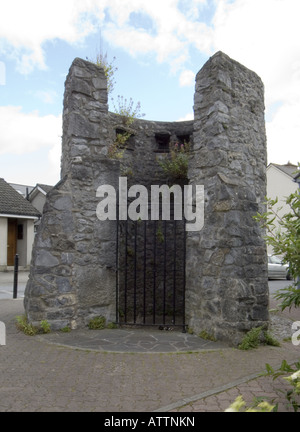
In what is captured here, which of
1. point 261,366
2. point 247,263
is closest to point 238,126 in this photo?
point 247,263

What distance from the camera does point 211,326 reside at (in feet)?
17.0

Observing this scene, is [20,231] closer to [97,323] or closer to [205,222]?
[97,323]

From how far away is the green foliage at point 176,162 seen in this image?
24.8 ft

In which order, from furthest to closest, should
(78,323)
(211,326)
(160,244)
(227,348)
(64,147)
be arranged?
(160,244) < (64,147) < (78,323) < (211,326) < (227,348)

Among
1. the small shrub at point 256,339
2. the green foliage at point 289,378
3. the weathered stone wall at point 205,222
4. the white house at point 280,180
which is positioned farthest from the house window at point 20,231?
the green foliage at point 289,378

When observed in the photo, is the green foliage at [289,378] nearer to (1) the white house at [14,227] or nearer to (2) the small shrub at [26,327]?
(2) the small shrub at [26,327]

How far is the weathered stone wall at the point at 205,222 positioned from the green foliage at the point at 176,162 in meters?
1.78

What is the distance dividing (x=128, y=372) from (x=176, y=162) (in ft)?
15.3

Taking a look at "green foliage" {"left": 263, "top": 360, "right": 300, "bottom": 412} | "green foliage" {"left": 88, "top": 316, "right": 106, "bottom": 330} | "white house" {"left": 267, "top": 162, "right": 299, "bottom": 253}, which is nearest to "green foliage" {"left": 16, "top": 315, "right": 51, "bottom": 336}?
"green foliage" {"left": 88, "top": 316, "right": 106, "bottom": 330}

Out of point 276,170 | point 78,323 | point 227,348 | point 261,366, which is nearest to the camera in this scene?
point 261,366
